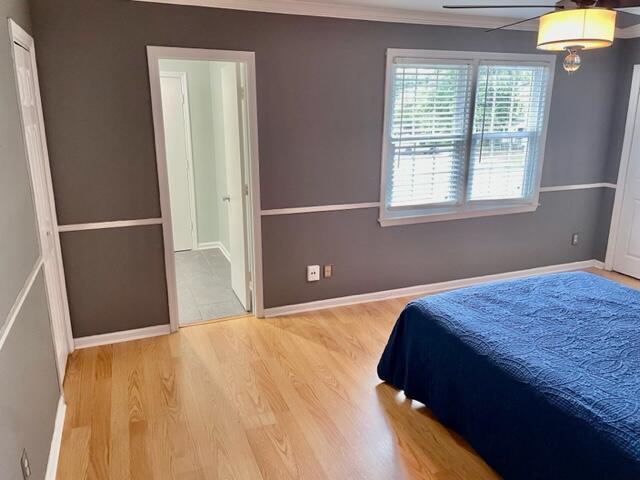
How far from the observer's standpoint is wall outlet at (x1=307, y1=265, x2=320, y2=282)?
150 inches

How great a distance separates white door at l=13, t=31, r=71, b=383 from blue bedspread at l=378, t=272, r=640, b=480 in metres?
2.02

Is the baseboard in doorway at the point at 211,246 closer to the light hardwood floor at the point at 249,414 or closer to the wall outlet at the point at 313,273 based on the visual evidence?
the wall outlet at the point at 313,273

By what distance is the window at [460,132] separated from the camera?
149 inches

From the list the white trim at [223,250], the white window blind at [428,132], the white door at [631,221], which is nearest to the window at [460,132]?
the white window blind at [428,132]

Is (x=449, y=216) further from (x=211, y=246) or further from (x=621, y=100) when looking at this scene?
(x=211, y=246)

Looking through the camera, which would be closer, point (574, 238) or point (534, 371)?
point (534, 371)

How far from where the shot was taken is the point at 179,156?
543 centimetres

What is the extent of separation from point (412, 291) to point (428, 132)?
1.42m

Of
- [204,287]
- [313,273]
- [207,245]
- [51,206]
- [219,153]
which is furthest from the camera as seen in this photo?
[207,245]

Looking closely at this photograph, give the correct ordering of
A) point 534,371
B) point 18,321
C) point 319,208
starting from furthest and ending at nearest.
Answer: point 319,208 → point 534,371 → point 18,321

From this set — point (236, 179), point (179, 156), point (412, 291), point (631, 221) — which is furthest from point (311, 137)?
point (631, 221)

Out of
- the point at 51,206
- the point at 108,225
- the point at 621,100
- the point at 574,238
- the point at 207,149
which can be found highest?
the point at 621,100

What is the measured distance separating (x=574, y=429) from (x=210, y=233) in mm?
4739

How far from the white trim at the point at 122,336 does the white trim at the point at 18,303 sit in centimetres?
110
